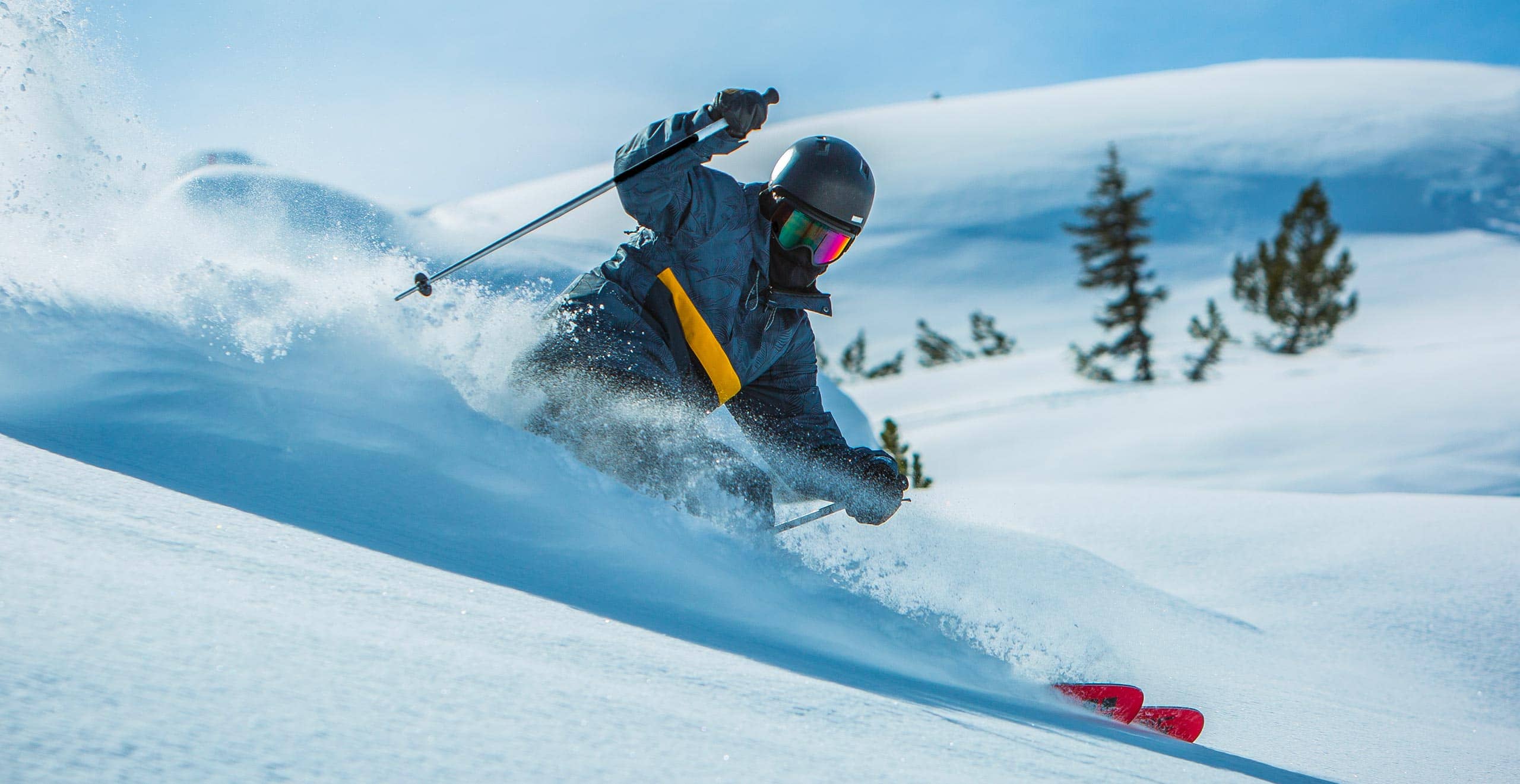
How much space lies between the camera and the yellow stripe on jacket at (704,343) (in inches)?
145

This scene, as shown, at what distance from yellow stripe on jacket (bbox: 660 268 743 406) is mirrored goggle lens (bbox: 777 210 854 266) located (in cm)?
45

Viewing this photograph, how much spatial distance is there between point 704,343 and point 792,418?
0.64 meters

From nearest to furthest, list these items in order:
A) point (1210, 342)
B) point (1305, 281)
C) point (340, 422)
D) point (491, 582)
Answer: point (491, 582), point (340, 422), point (1210, 342), point (1305, 281)

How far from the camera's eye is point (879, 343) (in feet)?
127

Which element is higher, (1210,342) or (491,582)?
(1210,342)

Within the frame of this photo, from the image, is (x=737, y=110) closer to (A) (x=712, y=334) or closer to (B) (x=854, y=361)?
(A) (x=712, y=334)

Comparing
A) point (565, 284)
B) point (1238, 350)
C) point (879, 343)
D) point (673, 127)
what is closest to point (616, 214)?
point (879, 343)

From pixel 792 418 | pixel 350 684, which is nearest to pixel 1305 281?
pixel 792 418

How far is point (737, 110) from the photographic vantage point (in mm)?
3328

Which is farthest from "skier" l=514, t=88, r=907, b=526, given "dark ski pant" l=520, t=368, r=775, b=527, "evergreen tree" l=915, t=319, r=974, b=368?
"evergreen tree" l=915, t=319, r=974, b=368

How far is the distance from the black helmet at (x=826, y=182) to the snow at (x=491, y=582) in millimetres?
1076

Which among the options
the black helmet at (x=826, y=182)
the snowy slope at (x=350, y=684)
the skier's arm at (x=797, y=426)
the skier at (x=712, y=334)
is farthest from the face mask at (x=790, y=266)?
the snowy slope at (x=350, y=684)

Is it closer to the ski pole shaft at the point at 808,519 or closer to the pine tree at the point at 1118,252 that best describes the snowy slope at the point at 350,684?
the ski pole shaft at the point at 808,519

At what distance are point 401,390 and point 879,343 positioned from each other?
3630 cm
